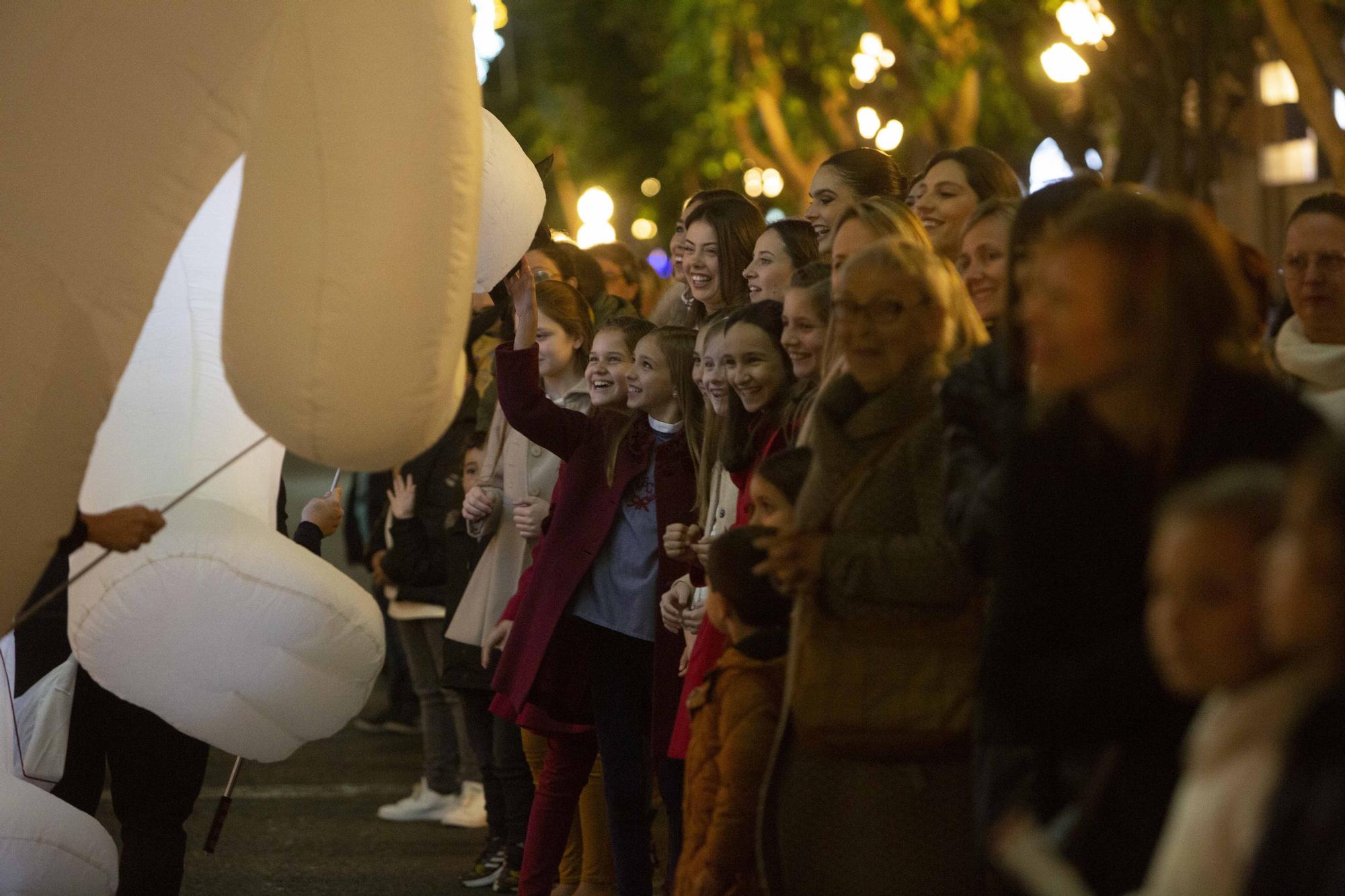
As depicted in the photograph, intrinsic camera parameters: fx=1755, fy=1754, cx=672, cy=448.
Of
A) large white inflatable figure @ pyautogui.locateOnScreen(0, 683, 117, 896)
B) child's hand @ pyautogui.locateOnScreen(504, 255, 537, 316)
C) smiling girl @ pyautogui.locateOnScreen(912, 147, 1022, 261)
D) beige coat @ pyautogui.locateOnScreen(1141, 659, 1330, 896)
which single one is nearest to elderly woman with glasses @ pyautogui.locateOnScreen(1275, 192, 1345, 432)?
smiling girl @ pyautogui.locateOnScreen(912, 147, 1022, 261)

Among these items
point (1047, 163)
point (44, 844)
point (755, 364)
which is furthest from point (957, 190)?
point (1047, 163)

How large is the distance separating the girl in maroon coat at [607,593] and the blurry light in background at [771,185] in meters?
22.0

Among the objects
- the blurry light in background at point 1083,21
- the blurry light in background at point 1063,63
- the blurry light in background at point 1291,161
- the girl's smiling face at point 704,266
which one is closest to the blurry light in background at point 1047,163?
the blurry light in background at point 1291,161

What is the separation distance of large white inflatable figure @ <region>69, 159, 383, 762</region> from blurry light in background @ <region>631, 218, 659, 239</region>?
29.6 metres

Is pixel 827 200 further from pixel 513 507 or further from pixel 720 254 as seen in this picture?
pixel 513 507

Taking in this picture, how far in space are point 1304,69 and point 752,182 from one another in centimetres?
1990

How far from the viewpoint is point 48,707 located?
493 cm

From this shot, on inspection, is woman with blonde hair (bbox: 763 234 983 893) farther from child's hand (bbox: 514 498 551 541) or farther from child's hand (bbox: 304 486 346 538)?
child's hand (bbox: 514 498 551 541)

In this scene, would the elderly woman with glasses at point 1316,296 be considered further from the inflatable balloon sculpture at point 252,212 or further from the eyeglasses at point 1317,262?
the inflatable balloon sculpture at point 252,212

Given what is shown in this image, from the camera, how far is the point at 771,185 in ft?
91.8

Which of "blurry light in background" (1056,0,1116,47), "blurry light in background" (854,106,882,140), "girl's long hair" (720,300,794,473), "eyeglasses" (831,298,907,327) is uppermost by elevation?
"blurry light in background" (1056,0,1116,47)

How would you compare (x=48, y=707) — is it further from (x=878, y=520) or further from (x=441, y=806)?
(x=441, y=806)

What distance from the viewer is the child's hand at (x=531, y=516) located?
20.9 feet

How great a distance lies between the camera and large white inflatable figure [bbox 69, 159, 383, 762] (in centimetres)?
453
